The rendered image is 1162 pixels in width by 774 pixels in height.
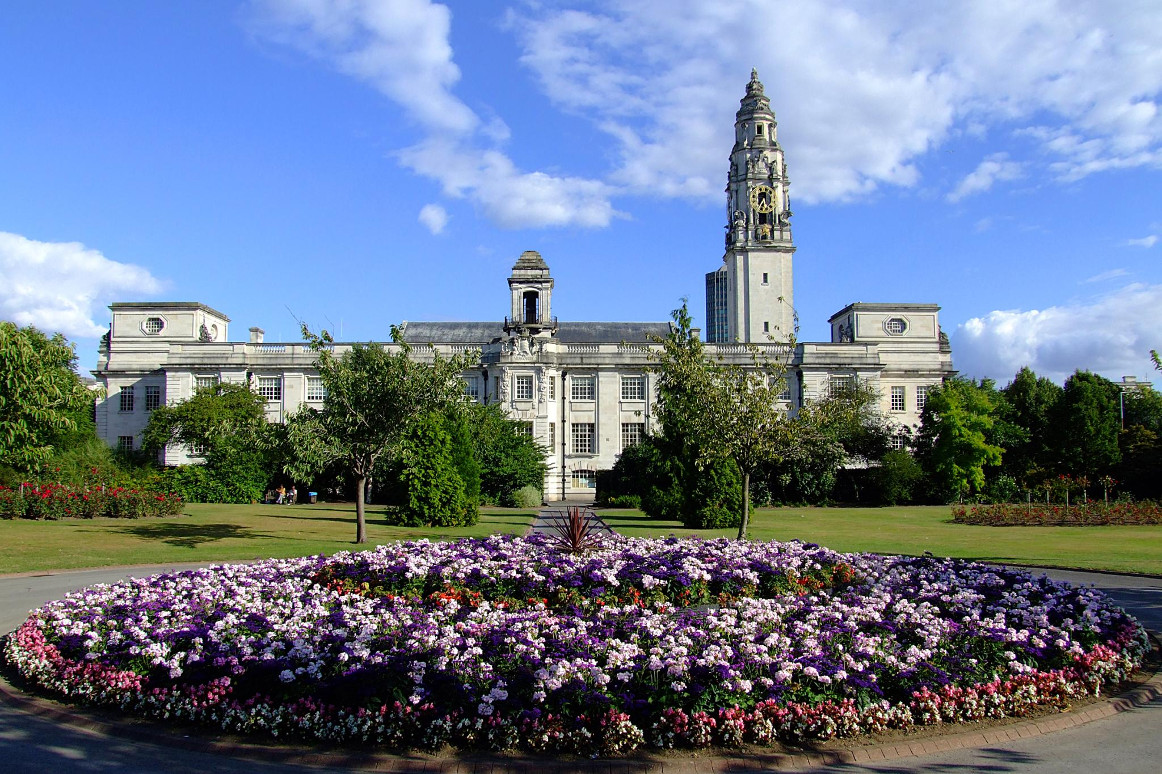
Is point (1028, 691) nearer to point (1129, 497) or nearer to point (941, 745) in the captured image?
point (941, 745)

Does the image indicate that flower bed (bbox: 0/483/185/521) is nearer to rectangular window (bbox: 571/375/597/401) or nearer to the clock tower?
rectangular window (bbox: 571/375/597/401)

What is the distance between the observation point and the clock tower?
70375 millimetres

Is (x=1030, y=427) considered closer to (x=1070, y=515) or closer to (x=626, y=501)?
(x=1070, y=515)

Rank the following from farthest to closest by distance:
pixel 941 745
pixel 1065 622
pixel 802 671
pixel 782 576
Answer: pixel 782 576
pixel 1065 622
pixel 802 671
pixel 941 745

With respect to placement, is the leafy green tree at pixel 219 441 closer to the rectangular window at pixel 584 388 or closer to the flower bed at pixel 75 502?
the flower bed at pixel 75 502

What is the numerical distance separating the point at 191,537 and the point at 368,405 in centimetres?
712

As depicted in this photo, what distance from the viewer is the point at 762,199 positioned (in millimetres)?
71812

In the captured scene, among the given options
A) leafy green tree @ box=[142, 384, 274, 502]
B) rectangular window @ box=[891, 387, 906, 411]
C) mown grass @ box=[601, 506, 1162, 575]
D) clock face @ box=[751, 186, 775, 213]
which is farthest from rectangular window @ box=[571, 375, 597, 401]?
rectangular window @ box=[891, 387, 906, 411]

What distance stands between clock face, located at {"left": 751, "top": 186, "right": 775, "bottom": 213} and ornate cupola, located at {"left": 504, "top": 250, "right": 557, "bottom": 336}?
22.6m

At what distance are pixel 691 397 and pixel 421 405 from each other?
748cm

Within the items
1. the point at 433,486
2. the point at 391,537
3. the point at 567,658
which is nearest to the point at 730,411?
the point at 391,537

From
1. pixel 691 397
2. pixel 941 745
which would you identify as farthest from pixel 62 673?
pixel 691 397

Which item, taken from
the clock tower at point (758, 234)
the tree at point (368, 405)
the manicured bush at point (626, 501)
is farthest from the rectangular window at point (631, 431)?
the tree at point (368, 405)

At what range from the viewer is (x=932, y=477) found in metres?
50.5
